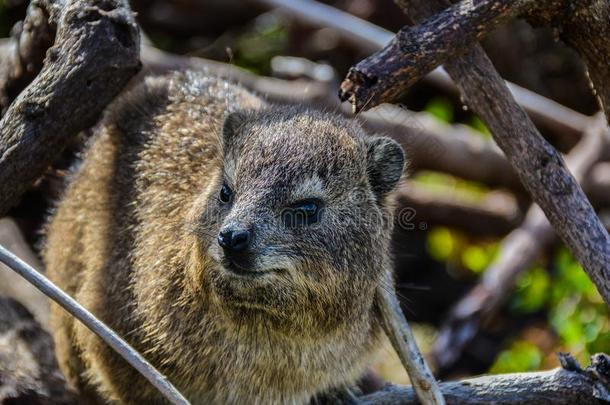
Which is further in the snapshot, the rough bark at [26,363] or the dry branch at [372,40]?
the dry branch at [372,40]

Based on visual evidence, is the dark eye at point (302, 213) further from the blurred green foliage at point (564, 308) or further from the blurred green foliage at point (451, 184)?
the blurred green foliage at point (451, 184)

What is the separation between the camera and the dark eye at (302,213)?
4590mm

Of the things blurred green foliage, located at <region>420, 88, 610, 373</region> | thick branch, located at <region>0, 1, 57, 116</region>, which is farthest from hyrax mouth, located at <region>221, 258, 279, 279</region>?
blurred green foliage, located at <region>420, 88, 610, 373</region>

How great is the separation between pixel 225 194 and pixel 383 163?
2.63 ft

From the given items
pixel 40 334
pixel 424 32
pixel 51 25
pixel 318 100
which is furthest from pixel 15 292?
pixel 424 32

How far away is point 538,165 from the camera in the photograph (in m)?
5.09

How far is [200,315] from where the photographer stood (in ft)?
16.6

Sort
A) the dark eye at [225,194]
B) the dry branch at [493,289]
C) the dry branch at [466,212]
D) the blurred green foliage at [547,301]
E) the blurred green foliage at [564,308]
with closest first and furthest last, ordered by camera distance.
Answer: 1. the dark eye at [225,194]
2. the blurred green foliage at [564,308]
3. the blurred green foliage at [547,301]
4. the dry branch at [493,289]
5. the dry branch at [466,212]

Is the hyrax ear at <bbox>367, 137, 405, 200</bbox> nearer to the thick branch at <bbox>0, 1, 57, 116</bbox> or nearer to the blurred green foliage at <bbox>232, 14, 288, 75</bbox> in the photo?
the thick branch at <bbox>0, 1, 57, 116</bbox>

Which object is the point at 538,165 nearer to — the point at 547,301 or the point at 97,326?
the point at 97,326

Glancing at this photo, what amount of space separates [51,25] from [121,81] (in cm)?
52

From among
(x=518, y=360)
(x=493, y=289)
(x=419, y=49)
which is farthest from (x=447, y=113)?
(x=419, y=49)

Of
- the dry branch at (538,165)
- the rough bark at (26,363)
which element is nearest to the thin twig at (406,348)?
the dry branch at (538,165)

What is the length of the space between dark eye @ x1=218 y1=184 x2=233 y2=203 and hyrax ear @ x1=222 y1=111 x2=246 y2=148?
1.10ft
